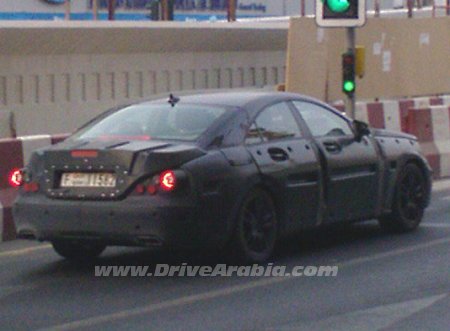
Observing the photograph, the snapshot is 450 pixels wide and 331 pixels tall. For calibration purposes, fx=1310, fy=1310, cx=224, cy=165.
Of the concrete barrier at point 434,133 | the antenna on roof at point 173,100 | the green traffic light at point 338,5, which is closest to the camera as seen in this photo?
the antenna on roof at point 173,100

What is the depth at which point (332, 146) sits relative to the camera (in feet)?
36.6

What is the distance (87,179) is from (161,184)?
2.08 ft

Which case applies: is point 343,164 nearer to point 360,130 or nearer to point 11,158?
point 360,130

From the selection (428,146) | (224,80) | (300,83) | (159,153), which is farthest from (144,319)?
(224,80)

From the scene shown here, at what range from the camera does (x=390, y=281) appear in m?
9.55

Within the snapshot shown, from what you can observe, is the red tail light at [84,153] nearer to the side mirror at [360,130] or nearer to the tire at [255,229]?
the tire at [255,229]

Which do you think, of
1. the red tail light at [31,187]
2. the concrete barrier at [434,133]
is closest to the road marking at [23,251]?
the red tail light at [31,187]

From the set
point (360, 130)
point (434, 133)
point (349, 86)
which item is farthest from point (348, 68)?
point (360, 130)

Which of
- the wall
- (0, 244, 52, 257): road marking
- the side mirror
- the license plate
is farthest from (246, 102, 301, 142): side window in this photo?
the wall

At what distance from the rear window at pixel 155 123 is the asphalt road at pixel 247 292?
3.50ft

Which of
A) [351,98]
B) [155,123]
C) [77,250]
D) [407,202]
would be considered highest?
[155,123]

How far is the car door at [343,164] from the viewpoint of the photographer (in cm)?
1100

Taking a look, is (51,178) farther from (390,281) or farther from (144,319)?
(390,281)

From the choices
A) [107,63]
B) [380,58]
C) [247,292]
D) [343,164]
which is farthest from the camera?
[107,63]
